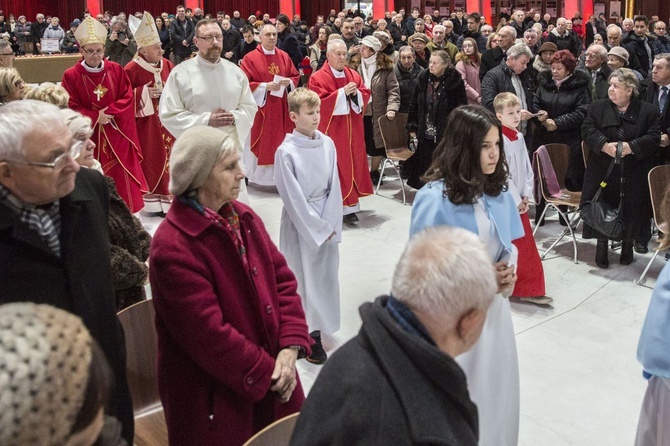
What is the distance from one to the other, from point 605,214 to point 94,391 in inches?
203

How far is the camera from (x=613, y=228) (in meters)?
5.56

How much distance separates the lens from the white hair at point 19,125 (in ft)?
6.22

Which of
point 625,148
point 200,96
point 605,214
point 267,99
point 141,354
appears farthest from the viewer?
point 267,99

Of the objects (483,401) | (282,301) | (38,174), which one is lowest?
(483,401)

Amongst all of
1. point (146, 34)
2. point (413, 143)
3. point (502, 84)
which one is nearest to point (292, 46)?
point (413, 143)

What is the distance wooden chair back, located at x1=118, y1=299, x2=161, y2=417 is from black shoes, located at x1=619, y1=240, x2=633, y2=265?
4.19 meters

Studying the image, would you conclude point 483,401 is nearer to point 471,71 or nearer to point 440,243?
point 440,243

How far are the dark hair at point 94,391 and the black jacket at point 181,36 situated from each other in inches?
683

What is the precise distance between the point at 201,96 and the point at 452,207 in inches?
130

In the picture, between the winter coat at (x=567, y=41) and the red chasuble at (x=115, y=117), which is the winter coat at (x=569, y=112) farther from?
the winter coat at (x=567, y=41)

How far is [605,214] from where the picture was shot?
563 cm

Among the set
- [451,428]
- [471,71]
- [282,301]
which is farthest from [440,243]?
[471,71]

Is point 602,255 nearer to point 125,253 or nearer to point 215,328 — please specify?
point 125,253

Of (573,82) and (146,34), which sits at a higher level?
(146,34)
